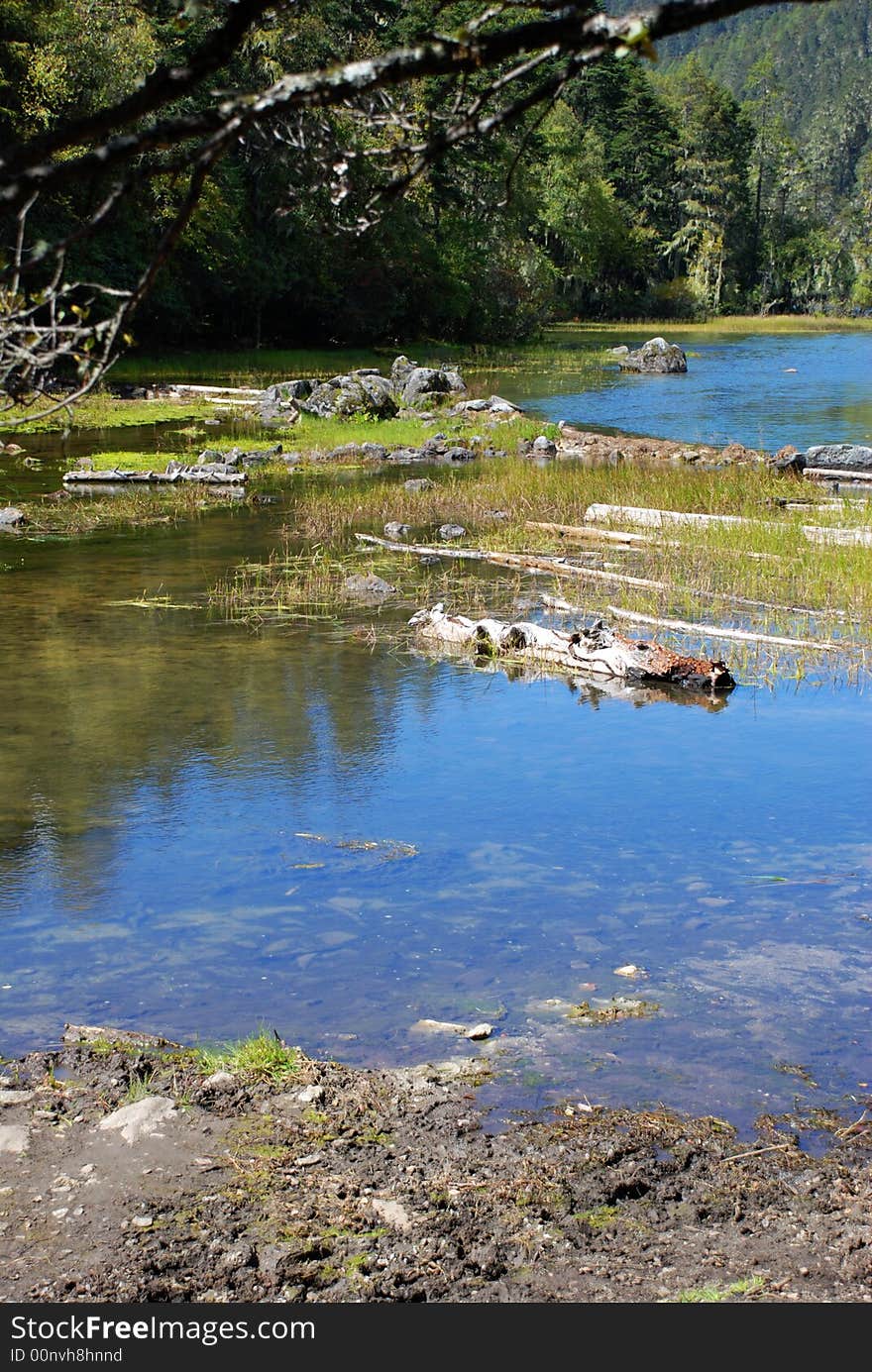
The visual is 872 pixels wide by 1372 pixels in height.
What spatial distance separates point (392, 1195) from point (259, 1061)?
4.02ft

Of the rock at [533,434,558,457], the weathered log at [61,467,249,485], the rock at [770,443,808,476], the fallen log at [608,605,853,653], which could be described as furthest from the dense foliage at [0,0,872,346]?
the rock at [770,443,808,476]

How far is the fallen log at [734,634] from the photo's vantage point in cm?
1330

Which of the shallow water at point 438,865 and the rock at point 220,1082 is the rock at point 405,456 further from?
the rock at point 220,1082

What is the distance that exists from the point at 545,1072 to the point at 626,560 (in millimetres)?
12153

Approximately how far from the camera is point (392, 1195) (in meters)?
4.65

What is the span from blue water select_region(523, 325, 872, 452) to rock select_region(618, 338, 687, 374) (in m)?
0.84

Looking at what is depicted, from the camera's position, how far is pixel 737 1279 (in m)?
4.03

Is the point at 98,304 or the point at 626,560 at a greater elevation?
the point at 98,304

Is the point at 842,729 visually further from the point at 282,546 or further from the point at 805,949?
the point at 282,546

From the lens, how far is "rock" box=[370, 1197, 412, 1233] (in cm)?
444

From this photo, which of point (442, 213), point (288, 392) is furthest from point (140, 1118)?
point (442, 213)

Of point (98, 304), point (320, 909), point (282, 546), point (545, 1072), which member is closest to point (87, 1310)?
point (545, 1072)

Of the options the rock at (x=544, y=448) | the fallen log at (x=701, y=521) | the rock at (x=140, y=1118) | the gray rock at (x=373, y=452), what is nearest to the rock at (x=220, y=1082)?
the rock at (x=140, y=1118)

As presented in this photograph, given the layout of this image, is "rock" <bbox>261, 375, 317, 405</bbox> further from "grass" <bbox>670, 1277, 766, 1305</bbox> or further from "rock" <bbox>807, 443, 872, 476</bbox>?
"grass" <bbox>670, 1277, 766, 1305</bbox>
